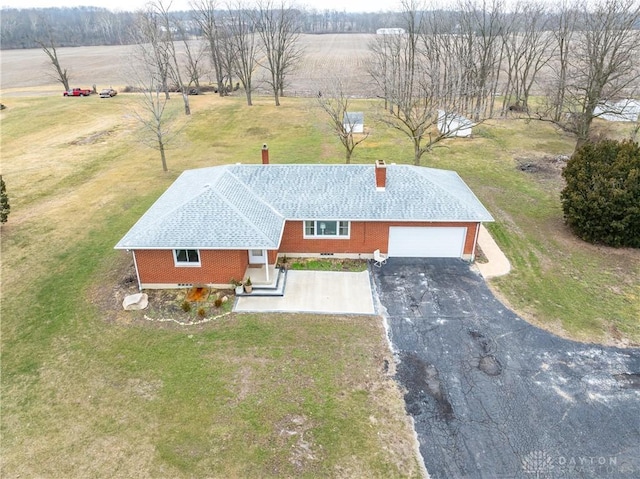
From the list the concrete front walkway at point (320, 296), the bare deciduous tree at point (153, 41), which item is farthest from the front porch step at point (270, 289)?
the bare deciduous tree at point (153, 41)

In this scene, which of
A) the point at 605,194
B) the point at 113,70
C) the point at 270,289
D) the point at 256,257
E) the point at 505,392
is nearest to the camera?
the point at 505,392

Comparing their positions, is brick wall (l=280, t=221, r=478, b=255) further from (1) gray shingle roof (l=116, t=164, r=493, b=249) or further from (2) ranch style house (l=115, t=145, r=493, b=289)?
(1) gray shingle roof (l=116, t=164, r=493, b=249)

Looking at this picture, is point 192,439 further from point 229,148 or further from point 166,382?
point 229,148

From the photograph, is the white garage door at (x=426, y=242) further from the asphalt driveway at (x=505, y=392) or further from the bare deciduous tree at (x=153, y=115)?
the bare deciduous tree at (x=153, y=115)

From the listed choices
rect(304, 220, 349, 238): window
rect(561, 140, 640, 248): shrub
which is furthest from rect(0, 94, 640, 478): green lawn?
rect(304, 220, 349, 238): window

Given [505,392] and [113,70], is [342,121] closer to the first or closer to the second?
[505,392]

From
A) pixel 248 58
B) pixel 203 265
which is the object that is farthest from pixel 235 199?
pixel 248 58
